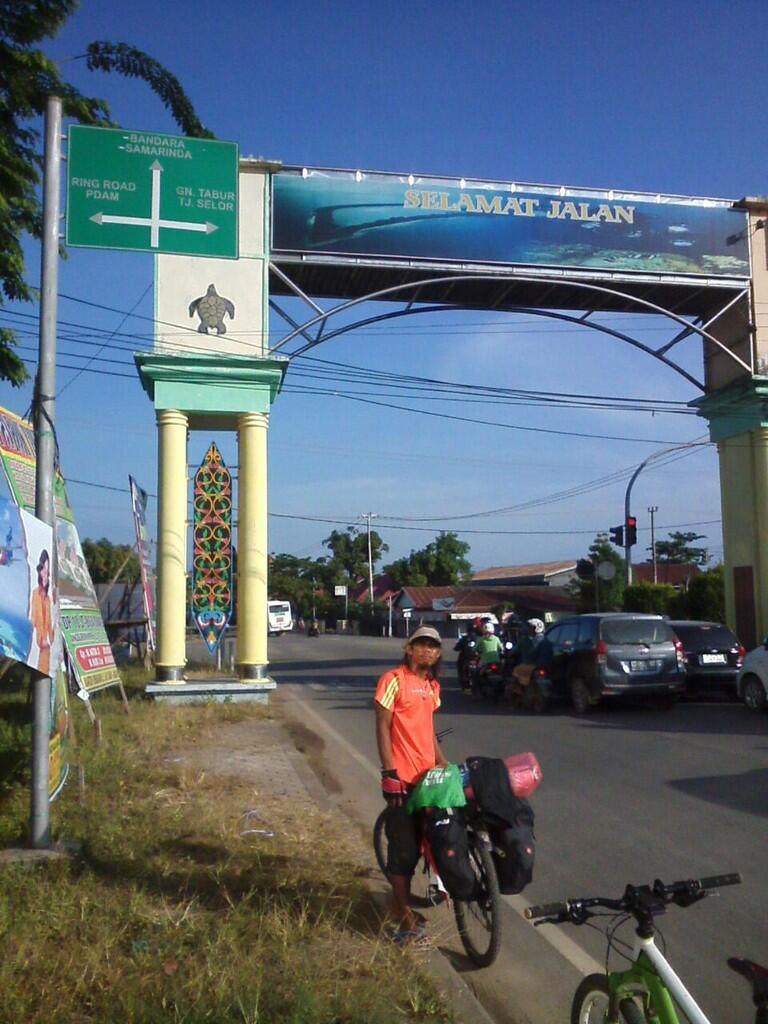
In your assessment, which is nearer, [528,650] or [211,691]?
[211,691]

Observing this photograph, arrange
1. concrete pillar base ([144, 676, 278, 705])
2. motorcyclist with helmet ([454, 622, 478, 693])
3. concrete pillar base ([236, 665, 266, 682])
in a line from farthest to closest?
motorcyclist with helmet ([454, 622, 478, 693]) → concrete pillar base ([236, 665, 266, 682]) → concrete pillar base ([144, 676, 278, 705])

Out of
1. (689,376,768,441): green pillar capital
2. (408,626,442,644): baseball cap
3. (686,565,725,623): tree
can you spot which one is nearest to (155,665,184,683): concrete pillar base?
(408,626,442,644): baseball cap

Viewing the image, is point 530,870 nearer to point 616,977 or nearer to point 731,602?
point 616,977

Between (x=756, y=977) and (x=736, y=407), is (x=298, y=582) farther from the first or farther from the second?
(x=756, y=977)

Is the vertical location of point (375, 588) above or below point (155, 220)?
below

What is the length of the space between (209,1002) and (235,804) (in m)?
4.23

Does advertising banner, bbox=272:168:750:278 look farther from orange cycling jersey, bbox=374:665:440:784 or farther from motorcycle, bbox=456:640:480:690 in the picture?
orange cycling jersey, bbox=374:665:440:784

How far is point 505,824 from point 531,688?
40.3 ft

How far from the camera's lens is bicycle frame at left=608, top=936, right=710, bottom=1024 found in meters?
2.96

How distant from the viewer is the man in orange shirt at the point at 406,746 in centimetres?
510

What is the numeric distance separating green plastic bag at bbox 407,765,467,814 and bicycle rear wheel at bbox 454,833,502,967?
215 mm

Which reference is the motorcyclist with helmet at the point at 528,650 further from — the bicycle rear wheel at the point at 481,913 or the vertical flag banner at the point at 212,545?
the bicycle rear wheel at the point at 481,913

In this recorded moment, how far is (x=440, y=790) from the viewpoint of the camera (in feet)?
16.1

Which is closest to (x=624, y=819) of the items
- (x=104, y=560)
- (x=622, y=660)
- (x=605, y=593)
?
(x=622, y=660)
